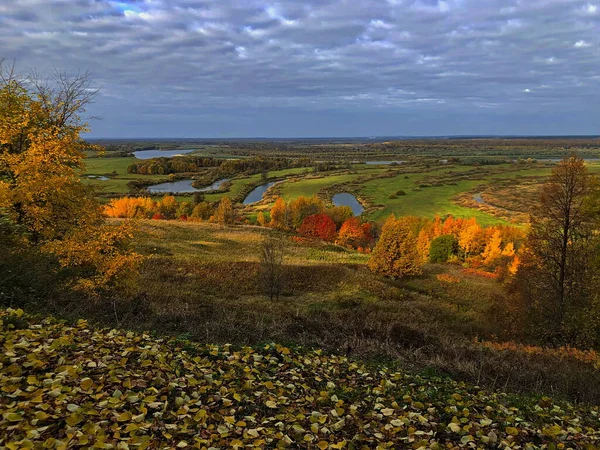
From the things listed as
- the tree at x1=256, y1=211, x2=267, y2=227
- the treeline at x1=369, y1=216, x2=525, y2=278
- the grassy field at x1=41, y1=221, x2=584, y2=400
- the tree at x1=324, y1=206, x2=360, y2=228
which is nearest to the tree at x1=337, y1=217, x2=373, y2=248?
the tree at x1=324, y1=206, x2=360, y2=228

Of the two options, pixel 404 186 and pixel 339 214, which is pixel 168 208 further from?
pixel 404 186

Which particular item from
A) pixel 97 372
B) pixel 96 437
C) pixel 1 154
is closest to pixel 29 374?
pixel 97 372

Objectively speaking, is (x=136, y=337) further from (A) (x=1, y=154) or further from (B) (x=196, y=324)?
(A) (x=1, y=154)

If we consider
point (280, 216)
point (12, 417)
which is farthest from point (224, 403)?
point (280, 216)

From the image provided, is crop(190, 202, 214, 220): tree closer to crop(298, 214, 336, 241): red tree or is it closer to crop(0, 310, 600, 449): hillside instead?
crop(298, 214, 336, 241): red tree

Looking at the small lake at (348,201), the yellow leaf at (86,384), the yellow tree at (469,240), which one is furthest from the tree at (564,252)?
the small lake at (348,201)

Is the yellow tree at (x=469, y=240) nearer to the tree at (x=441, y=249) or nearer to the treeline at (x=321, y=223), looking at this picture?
the tree at (x=441, y=249)
